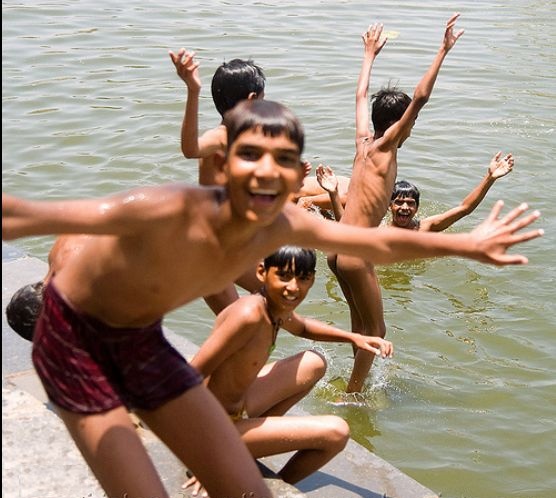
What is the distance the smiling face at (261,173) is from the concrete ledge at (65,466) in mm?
1175

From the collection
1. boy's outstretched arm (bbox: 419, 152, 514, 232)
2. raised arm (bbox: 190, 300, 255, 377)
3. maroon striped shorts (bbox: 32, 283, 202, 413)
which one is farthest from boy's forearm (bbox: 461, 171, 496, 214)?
maroon striped shorts (bbox: 32, 283, 202, 413)

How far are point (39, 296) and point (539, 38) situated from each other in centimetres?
1101

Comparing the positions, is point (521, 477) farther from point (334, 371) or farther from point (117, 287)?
point (117, 287)

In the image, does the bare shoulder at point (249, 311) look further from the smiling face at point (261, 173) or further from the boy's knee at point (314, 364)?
the smiling face at point (261, 173)

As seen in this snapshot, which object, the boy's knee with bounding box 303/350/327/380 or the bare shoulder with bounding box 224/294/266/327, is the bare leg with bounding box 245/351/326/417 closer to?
the boy's knee with bounding box 303/350/327/380

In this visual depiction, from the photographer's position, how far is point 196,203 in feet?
9.81

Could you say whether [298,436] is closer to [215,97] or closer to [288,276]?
[288,276]

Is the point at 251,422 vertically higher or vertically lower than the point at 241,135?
lower

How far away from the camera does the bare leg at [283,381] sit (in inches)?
161

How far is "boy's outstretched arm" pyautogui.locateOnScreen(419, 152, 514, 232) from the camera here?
5.90 metres

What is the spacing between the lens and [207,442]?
3.10m

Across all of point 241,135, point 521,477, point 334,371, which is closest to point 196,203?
point 241,135

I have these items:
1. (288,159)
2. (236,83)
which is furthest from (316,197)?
(288,159)

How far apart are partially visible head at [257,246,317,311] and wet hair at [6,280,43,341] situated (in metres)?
0.85
